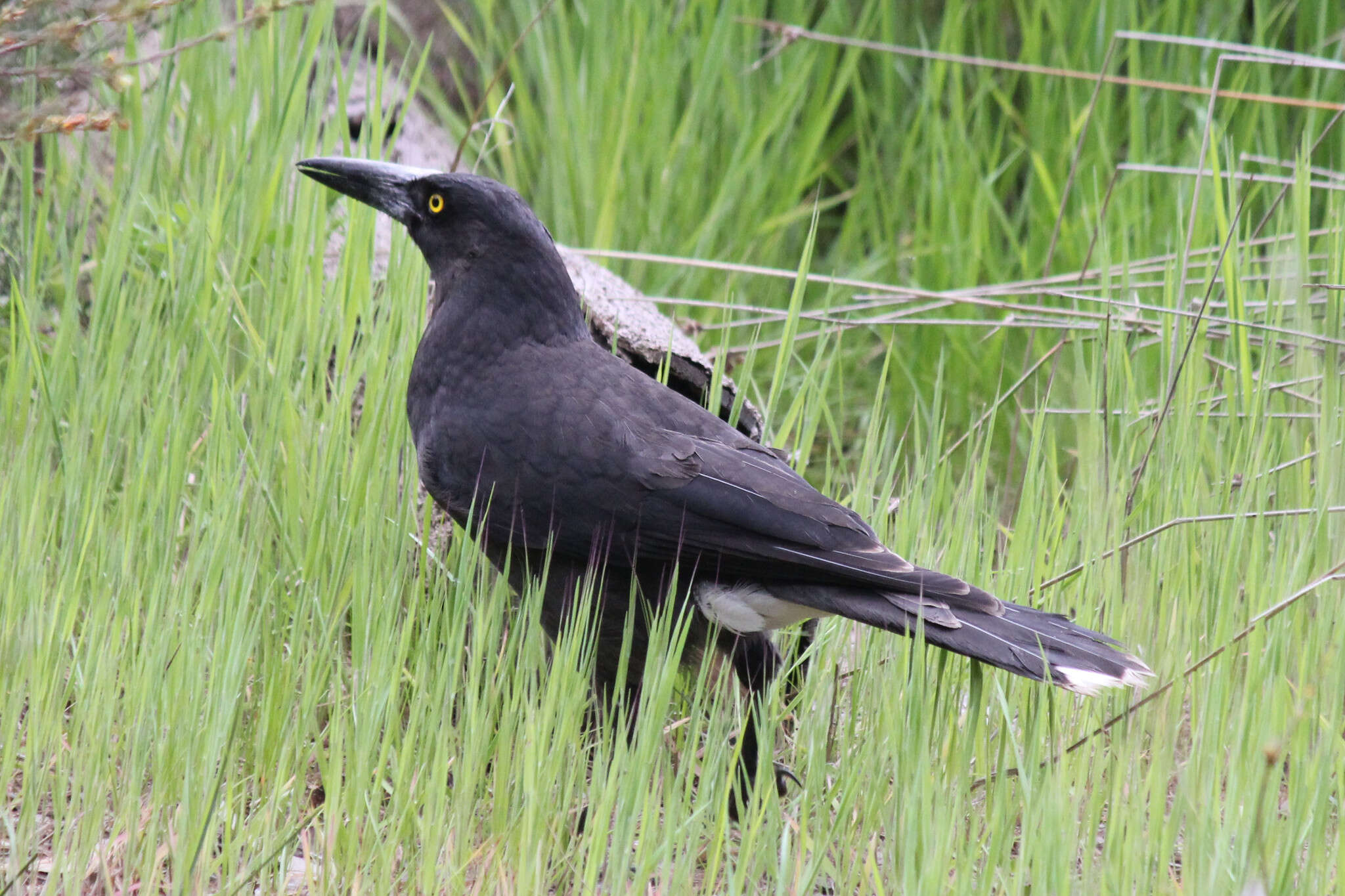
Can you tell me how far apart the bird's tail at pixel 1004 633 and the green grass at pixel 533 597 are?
98 mm

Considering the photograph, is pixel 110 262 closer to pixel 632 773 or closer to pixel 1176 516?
pixel 632 773

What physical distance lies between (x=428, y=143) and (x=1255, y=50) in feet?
8.69

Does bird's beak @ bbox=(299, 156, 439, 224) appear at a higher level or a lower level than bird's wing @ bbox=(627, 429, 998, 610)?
higher

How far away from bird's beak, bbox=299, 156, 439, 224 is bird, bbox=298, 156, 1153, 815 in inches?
1.4

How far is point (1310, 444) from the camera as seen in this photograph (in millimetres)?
3309

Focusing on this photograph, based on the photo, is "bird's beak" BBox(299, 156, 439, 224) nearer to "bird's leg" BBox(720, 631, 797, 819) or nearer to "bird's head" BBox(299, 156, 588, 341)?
"bird's head" BBox(299, 156, 588, 341)

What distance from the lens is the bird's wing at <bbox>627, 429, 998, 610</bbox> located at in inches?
96.5

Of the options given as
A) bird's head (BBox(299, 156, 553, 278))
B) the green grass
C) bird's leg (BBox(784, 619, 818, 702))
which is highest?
bird's head (BBox(299, 156, 553, 278))

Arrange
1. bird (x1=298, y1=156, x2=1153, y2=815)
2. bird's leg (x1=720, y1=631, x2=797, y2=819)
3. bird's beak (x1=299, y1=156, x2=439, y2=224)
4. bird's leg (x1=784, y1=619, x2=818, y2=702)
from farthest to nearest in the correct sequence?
bird's beak (x1=299, y1=156, x2=439, y2=224) < bird's leg (x1=784, y1=619, x2=818, y2=702) < bird's leg (x1=720, y1=631, x2=797, y2=819) < bird (x1=298, y1=156, x2=1153, y2=815)

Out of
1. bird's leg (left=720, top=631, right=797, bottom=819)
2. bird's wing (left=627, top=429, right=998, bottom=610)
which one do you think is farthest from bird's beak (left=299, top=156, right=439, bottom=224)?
bird's leg (left=720, top=631, right=797, bottom=819)

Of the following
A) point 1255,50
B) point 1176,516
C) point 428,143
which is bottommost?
point 1176,516

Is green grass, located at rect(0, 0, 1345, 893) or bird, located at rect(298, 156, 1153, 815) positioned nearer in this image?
green grass, located at rect(0, 0, 1345, 893)

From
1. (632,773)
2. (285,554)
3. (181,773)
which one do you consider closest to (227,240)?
(285,554)

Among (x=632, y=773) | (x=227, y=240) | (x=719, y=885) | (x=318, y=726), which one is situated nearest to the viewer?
(x=632, y=773)
